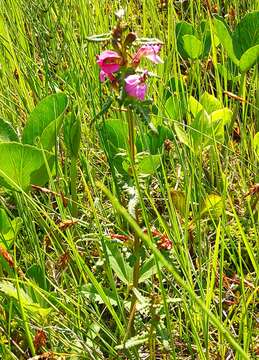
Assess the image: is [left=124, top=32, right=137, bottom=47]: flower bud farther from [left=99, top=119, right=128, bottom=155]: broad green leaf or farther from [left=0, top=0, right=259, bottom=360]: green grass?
[left=99, top=119, right=128, bottom=155]: broad green leaf

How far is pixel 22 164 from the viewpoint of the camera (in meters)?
1.12

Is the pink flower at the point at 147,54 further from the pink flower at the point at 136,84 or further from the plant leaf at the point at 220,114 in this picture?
the plant leaf at the point at 220,114

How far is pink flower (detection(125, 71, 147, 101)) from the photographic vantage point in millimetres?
921

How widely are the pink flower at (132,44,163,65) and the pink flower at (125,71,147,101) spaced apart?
0.05 meters

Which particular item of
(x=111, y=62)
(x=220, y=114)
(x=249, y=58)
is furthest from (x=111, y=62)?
(x=249, y=58)

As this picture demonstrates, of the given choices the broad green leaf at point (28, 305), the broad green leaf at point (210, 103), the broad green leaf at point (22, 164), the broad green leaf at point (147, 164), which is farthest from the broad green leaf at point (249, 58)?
the broad green leaf at point (28, 305)

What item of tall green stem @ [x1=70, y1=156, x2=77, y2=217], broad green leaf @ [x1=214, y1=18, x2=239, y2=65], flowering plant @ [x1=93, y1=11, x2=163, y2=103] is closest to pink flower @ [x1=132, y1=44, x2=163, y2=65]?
flowering plant @ [x1=93, y1=11, x2=163, y2=103]

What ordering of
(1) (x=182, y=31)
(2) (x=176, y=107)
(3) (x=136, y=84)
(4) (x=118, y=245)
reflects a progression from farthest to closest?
(1) (x=182, y=31) → (2) (x=176, y=107) → (4) (x=118, y=245) → (3) (x=136, y=84)

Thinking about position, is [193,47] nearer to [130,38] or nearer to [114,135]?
[114,135]

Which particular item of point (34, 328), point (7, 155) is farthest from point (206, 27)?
point (34, 328)

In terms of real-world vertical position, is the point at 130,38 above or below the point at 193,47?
above

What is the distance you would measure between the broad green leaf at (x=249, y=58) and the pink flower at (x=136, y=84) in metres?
0.62

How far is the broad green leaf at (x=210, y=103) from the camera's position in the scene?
1.43 m

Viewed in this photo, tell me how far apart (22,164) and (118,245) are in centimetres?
23
